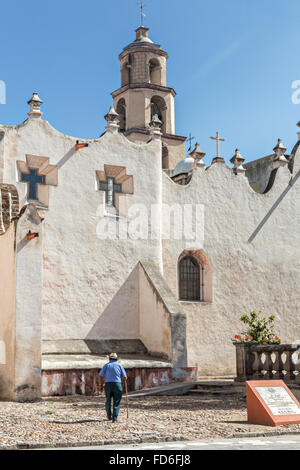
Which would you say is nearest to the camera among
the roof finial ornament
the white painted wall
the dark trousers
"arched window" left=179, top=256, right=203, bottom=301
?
the dark trousers

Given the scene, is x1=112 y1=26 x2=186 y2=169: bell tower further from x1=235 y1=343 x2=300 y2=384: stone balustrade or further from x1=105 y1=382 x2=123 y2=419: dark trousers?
x1=105 y1=382 x2=123 y2=419: dark trousers

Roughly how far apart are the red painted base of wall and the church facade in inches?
1.2

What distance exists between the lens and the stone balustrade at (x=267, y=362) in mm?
15438

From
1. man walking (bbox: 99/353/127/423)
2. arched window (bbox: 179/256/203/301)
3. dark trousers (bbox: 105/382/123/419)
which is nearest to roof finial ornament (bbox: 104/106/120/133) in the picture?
arched window (bbox: 179/256/203/301)

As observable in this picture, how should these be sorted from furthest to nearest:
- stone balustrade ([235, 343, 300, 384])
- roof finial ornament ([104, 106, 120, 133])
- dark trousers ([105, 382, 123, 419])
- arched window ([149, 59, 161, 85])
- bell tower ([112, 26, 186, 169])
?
arched window ([149, 59, 161, 85]), bell tower ([112, 26, 186, 169]), roof finial ornament ([104, 106, 120, 133]), stone balustrade ([235, 343, 300, 384]), dark trousers ([105, 382, 123, 419])

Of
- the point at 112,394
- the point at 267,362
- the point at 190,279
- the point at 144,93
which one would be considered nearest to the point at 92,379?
the point at 267,362

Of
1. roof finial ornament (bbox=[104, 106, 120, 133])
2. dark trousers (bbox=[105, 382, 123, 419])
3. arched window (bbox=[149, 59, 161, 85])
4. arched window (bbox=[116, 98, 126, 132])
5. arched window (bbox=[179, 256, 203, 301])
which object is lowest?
dark trousers (bbox=[105, 382, 123, 419])

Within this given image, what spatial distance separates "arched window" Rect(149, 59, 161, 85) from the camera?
3425 cm

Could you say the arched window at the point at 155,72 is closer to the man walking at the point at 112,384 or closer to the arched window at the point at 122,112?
the arched window at the point at 122,112

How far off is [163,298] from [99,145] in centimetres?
502

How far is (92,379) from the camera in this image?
16.0 m

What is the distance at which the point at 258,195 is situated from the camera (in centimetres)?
2280

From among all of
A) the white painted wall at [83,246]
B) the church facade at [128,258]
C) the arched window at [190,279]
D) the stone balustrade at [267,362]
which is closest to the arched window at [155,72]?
the church facade at [128,258]

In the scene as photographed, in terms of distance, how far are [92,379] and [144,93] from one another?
20627 millimetres
